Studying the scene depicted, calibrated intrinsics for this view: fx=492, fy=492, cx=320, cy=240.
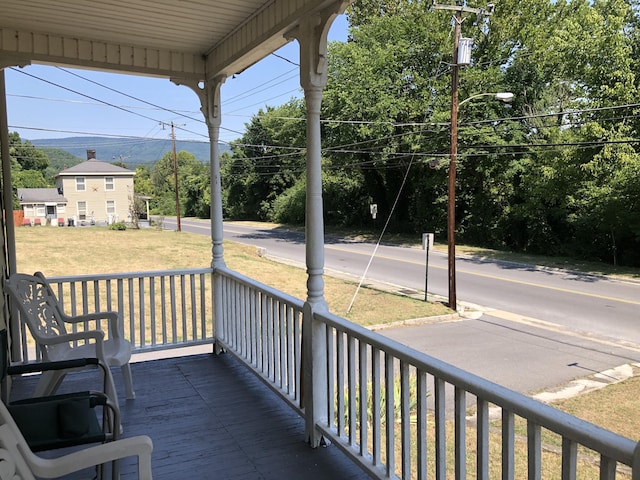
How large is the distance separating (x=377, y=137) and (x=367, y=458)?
15105mm

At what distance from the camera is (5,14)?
2969mm

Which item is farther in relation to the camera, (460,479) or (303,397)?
(303,397)

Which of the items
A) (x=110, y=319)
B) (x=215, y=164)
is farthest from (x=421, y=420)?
(x=215, y=164)

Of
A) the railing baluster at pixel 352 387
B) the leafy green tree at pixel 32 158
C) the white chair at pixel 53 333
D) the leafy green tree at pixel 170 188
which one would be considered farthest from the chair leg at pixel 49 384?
the leafy green tree at pixel 170 188

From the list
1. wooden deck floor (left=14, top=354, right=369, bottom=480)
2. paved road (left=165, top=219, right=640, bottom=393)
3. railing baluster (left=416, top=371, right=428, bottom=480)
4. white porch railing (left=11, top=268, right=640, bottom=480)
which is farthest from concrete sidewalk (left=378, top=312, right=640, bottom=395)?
railing baluster (left=416, top=371, right=428, bottom=480)

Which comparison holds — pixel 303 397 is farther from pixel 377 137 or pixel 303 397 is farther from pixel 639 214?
pixel 377 137

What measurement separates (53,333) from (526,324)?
719 centimetres

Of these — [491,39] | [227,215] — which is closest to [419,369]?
[491,39]

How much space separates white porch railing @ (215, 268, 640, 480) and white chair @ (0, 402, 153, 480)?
0.89 m

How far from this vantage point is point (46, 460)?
1364 millimetres

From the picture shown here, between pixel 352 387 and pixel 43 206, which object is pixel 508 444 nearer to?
pixel 352 387

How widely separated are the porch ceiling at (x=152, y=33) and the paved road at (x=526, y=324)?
4.64 meters

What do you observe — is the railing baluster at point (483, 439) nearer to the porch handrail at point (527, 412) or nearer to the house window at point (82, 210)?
the porch handrail at point (527, 412)

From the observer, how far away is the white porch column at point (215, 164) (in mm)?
3977
